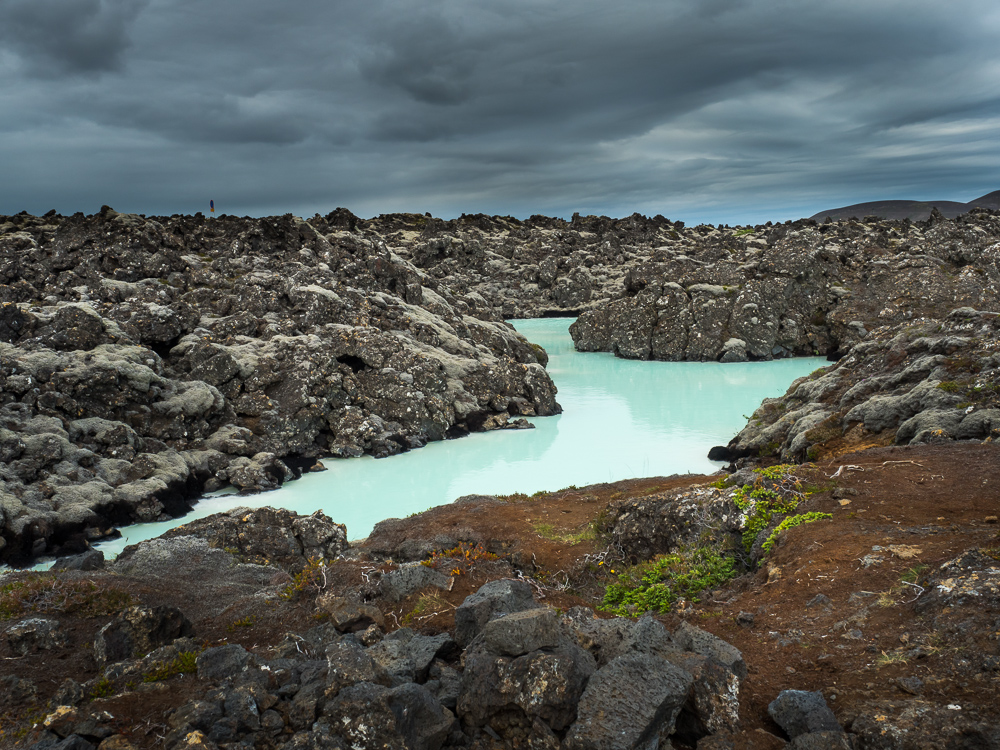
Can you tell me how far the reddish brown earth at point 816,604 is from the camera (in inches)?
237

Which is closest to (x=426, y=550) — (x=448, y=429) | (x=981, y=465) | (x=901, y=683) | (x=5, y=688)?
(x=5, y=688)

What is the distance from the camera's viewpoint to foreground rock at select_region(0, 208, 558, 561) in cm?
A: 1934

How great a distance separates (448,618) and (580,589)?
11.8ft

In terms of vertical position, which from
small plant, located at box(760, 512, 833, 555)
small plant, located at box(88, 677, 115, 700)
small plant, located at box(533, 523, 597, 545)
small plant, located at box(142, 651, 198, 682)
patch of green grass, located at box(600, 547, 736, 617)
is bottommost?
small plant, located at box(533, 523, 597, 545)

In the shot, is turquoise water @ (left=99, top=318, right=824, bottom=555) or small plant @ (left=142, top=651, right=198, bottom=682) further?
turquoise water @ (left=99, top=318, right=824, bottom=555)

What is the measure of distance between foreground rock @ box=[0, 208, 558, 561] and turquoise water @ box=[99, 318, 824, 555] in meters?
1.14

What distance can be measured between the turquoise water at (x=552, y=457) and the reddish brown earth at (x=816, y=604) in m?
7.71

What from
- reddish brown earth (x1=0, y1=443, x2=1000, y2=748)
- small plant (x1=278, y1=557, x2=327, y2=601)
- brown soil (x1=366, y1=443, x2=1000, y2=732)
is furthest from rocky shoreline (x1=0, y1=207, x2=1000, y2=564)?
small plant (x1=278, y1=557, x2=327, y2=601)

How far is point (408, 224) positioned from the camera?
140875mm

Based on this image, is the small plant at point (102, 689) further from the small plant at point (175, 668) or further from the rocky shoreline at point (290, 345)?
the rocky shoreline at point (290, 345)

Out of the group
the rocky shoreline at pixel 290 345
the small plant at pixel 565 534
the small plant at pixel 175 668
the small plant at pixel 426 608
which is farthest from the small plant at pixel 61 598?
the rocky shoreline at pixel 290 345

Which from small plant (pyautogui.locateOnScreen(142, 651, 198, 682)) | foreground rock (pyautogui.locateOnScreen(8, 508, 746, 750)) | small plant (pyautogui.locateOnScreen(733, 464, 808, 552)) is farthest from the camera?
small plant (pyautogui.locateOnScreen(733, 464, 808, 552))

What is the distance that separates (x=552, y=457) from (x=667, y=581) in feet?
51.6

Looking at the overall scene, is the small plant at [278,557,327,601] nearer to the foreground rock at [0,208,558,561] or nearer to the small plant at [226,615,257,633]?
the small plant at [226,615,257,633]
